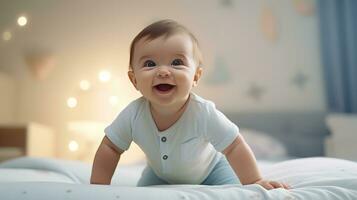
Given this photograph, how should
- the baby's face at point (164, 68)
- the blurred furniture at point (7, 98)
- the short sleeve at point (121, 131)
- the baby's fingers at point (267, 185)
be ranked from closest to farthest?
the baby's fingers at point (267, 185), the baby's face at point (164, 68), the short sleeve at point (121, 131), the blurred furniture at point (7, 98)

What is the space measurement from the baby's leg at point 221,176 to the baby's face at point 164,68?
290 mm

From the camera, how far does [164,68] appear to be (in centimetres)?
104

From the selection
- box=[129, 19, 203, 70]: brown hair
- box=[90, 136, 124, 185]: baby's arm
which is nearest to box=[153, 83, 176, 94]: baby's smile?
box=[129, 19, 203, 70]: brown hair

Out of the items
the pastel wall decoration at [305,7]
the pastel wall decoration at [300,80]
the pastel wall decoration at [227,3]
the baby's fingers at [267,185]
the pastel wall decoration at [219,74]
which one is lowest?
the pastel wall decoration at [300,80]

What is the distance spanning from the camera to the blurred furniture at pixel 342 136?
8.71ft

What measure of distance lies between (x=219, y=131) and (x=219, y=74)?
2240 millimetres

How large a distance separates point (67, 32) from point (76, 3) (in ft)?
0.71

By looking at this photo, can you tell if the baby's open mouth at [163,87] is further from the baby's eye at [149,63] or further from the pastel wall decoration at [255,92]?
the pastel wall decoration at [255,92]

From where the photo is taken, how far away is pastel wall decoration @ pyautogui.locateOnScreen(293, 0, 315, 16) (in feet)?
11.0

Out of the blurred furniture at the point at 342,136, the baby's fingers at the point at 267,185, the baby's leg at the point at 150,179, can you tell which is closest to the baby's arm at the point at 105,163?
the baby's leg at the point at 150,179

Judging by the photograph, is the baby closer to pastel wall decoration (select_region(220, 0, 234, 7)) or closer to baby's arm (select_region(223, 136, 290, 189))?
baby's arm (select_region(223, 136, 290, 189))

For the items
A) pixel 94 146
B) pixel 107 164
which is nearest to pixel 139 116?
pixel 107 164

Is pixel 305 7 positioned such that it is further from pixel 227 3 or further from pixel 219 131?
pixel 219 131

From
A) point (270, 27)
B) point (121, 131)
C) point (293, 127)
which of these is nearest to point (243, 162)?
point (121, 131)
